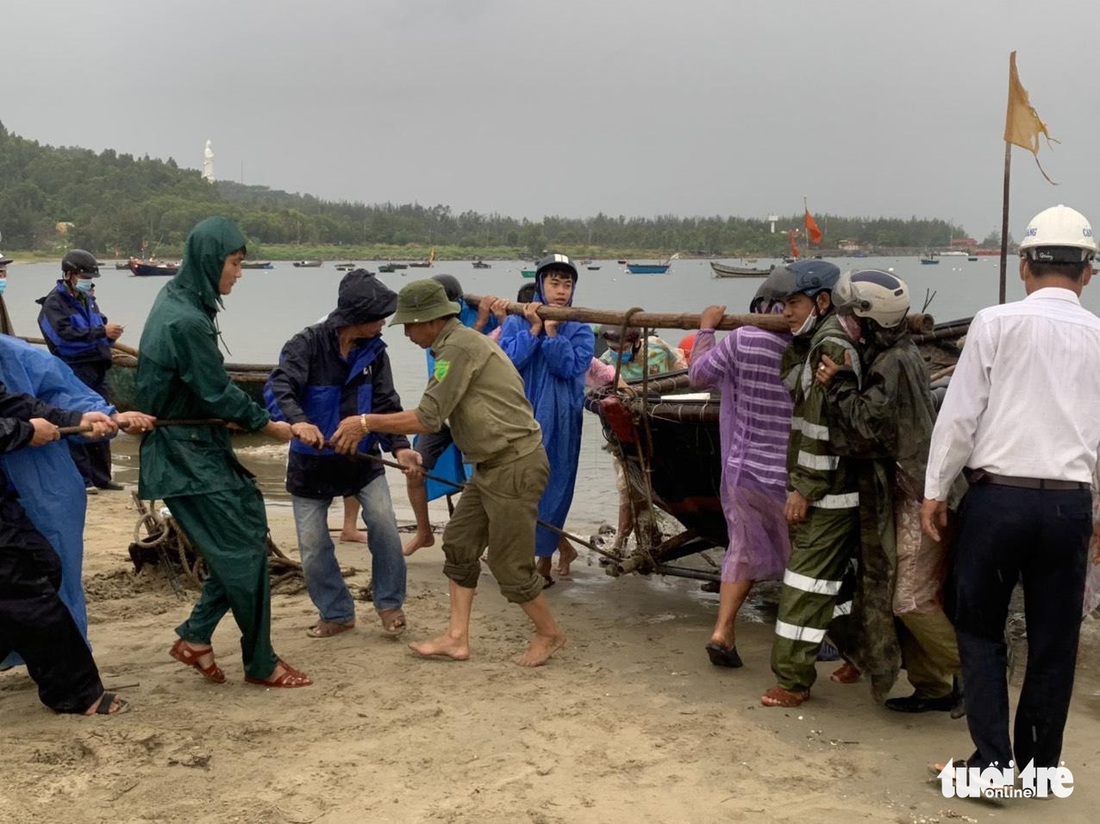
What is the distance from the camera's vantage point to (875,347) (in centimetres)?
403

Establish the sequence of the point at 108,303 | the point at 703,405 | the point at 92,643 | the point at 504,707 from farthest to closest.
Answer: the point at 108,303
the point at 703,405
the point at 92,643
the point at 504,707

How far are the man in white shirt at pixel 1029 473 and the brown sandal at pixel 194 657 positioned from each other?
2837mm

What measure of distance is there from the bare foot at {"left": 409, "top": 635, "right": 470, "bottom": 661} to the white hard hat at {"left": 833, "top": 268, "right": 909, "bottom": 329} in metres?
2.23

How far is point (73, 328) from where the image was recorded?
30.0 ft

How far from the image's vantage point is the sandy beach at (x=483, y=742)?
347 centimetres

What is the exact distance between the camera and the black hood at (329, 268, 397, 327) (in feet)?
16.1

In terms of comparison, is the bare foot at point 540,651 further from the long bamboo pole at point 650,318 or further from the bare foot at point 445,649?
the long bamboo pole at point 650,318

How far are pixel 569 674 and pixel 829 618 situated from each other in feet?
4.01

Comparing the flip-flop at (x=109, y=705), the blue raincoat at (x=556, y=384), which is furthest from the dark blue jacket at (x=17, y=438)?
the blue raincoat at (x=556, y=384)

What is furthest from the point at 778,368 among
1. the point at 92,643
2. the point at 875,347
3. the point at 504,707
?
the point at 92,643

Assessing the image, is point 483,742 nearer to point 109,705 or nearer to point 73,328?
point 109,705

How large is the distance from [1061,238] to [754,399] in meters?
1.58

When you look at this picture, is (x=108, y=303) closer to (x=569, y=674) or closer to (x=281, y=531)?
(x=281, y=531)

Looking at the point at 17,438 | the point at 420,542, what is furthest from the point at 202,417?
the point at 420,542
